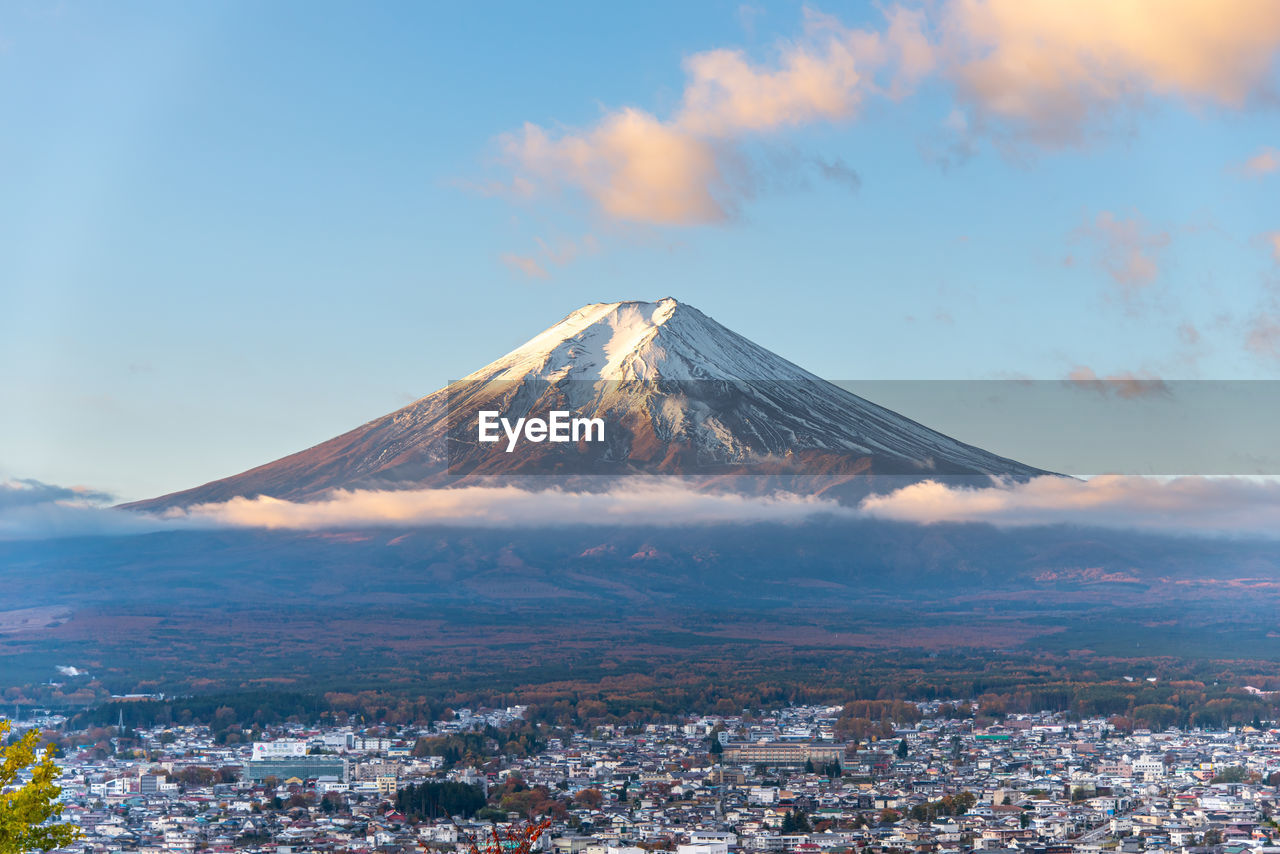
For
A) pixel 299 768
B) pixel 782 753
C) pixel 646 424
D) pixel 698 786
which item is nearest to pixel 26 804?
pixel 698 786

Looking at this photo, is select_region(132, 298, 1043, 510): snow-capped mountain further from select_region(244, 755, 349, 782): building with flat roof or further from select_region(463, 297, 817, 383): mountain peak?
select_region(244, 755, 349, 782): building with flat roof

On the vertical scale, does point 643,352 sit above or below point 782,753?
above

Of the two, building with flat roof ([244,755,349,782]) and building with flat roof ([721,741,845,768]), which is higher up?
building with flat roof ([721,741,845,768])

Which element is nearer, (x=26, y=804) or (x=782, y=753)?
(x=26, y=804)

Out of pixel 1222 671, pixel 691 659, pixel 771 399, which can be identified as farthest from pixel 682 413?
pixel 1222 671

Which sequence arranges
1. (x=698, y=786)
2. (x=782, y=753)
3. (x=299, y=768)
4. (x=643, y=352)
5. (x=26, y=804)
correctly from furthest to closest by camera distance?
1. (x=643, y=352)
2. (x=782, y=753)
3. (x=299, y=768)
4. (x=698, y=786)
5. (x=26, y=804)

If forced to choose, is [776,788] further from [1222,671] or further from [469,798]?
[1222,671]

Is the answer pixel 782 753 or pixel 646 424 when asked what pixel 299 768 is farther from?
pixel 646 424

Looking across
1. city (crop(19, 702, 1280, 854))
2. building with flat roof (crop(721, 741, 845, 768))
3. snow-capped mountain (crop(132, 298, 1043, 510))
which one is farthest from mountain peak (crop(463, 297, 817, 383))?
building with flat roof (crop(721, 741, 845, 768))
